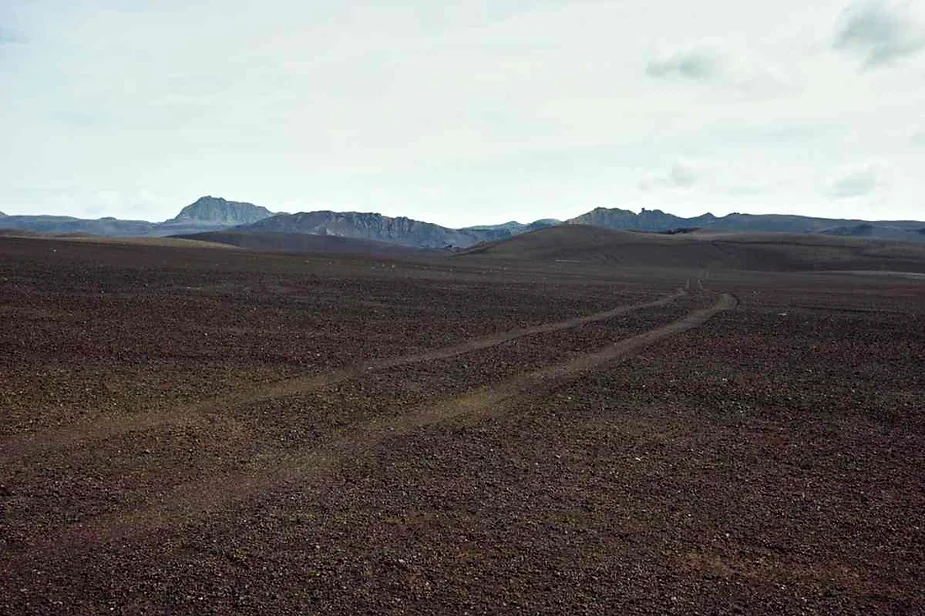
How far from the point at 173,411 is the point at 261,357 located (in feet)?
15.9

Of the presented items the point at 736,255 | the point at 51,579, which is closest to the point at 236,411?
the point at 51,579

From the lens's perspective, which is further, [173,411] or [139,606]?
[173,411]

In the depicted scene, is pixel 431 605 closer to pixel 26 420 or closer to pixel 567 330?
pixel 26 420

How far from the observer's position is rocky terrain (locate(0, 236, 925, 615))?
248 inches

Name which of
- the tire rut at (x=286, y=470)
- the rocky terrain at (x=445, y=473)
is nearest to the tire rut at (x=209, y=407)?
the rocky terrain at (x=445, y=473)

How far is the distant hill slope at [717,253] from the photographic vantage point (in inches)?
3558

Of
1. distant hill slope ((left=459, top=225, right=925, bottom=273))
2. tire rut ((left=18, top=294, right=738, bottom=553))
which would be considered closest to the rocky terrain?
tire rut ((left=18, top=294, right=738, bottom=553))

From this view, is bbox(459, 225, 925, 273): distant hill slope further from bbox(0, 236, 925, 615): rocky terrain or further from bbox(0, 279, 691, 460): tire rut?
bbox(0, 236, 925, 615): rocky terrain

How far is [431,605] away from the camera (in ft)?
19.6

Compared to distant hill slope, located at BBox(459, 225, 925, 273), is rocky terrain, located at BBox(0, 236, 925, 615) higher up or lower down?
lower down

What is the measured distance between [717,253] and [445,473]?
99661 mm

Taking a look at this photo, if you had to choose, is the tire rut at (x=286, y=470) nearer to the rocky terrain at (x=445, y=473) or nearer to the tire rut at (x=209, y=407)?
the rocky terrain at (x=445, y=473)

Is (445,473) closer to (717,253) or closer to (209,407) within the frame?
(209,407)

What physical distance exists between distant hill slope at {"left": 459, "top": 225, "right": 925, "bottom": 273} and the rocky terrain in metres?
74.3
